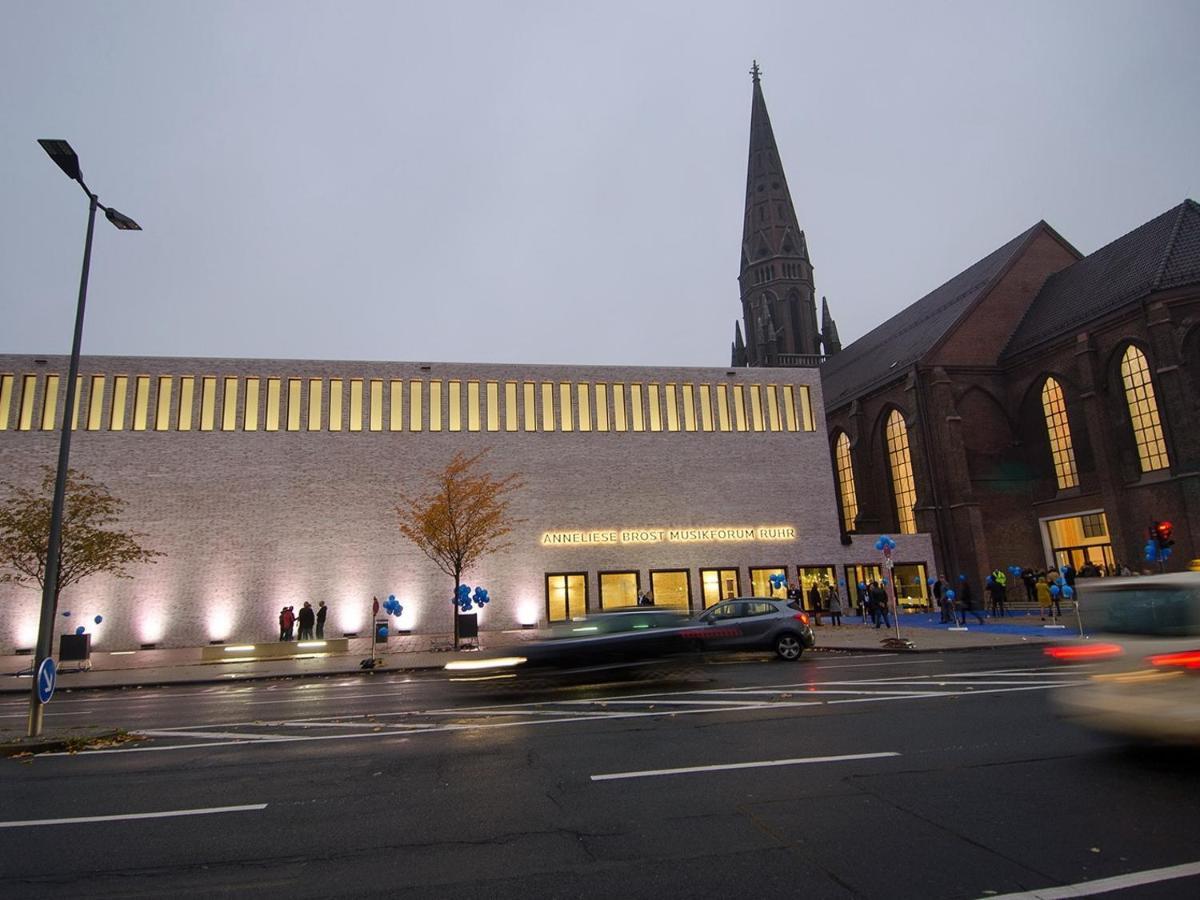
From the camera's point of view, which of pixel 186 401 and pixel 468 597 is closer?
pixel 468 597

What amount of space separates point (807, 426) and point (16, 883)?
3651 cm

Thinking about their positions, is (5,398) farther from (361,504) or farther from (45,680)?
(45,680)

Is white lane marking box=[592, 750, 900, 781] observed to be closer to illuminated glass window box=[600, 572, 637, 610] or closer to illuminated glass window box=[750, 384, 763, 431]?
illuminated glass window box=[600, 572, 637, 610]

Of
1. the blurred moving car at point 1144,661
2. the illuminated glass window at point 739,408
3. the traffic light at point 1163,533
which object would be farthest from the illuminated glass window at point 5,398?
the traffic light at point 1163,533

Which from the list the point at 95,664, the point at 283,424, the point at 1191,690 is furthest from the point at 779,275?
the point at 1191,690

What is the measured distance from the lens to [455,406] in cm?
3441

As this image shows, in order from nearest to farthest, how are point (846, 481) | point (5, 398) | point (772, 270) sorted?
point (5, 398)
point (846, 481)
point (772, 270)

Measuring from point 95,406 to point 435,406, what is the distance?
48.0 ft

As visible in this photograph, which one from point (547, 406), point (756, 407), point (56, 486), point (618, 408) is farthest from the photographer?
point (756, 407)

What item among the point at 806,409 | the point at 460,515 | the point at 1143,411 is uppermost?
the point at 806,409

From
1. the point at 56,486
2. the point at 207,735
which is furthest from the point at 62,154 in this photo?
the point at 207,735

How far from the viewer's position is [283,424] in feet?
108

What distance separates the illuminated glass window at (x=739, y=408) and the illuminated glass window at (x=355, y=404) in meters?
18.5

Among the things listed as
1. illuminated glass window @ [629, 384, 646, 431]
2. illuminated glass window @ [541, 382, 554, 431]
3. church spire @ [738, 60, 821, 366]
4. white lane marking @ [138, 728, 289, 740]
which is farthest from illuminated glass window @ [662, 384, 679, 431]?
church spire @ [738, 60, 821, 366]
